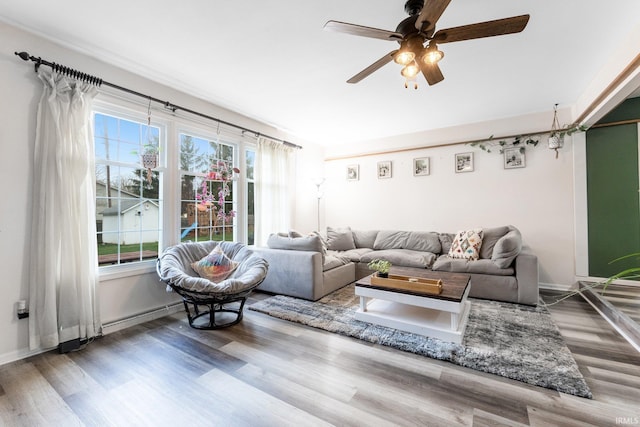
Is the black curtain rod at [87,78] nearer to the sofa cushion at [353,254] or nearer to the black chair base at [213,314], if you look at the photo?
the black chair base at [213,314]

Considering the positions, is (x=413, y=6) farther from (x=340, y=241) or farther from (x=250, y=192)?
(x=340, y=241)

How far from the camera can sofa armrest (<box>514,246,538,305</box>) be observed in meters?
3.21

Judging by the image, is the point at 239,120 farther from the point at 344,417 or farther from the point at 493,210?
the point at 493,210

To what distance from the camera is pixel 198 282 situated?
8.30 feet

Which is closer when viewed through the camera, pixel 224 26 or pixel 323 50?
pixel 224 26

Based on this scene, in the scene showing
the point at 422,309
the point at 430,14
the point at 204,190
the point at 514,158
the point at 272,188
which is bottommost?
the point at 422,309

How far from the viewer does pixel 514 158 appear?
4.27 meters

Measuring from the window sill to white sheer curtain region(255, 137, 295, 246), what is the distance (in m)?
1.60

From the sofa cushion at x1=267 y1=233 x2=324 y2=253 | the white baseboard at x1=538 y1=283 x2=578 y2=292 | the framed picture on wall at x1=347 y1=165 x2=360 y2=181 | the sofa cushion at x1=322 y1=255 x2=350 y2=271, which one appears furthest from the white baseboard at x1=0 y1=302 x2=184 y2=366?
the white baseboard at x1=538 y1=283 x2=578 y2=292

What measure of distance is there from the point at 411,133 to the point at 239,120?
3.02 metres

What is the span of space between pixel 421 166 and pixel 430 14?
3.53 meters

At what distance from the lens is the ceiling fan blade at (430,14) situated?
1545 mm

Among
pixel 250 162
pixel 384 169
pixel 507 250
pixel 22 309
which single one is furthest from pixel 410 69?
pixel 22 309

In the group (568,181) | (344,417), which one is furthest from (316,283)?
(568,181)
